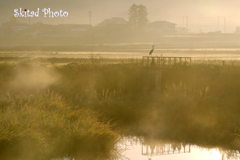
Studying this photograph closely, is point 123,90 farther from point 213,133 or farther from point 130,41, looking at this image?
point 130,41

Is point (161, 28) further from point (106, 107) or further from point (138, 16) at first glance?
point (106, 107)

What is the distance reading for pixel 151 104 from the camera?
82.5ft

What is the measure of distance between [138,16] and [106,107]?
234 ft

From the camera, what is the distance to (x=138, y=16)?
92688 mm

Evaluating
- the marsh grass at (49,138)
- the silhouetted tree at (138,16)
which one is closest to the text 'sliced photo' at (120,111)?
the marsh grass at (49,138)

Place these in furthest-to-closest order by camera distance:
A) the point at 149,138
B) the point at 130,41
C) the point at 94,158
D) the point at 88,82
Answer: the point at 130,41
the point at 88,82
the point at 149,138
the point at 94,158

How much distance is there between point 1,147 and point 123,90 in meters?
15.9

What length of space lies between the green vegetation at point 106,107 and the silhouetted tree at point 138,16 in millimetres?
62946

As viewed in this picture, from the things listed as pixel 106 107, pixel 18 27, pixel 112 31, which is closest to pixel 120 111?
pixel 106 107

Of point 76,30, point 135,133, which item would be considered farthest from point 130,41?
point 135,133

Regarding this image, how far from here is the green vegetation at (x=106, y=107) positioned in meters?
15.9

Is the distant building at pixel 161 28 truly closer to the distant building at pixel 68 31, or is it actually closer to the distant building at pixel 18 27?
the distant building at pixel 68 31

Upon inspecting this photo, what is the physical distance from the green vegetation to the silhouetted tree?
62946mm

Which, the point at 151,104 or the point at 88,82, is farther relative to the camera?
the point at 88,82
